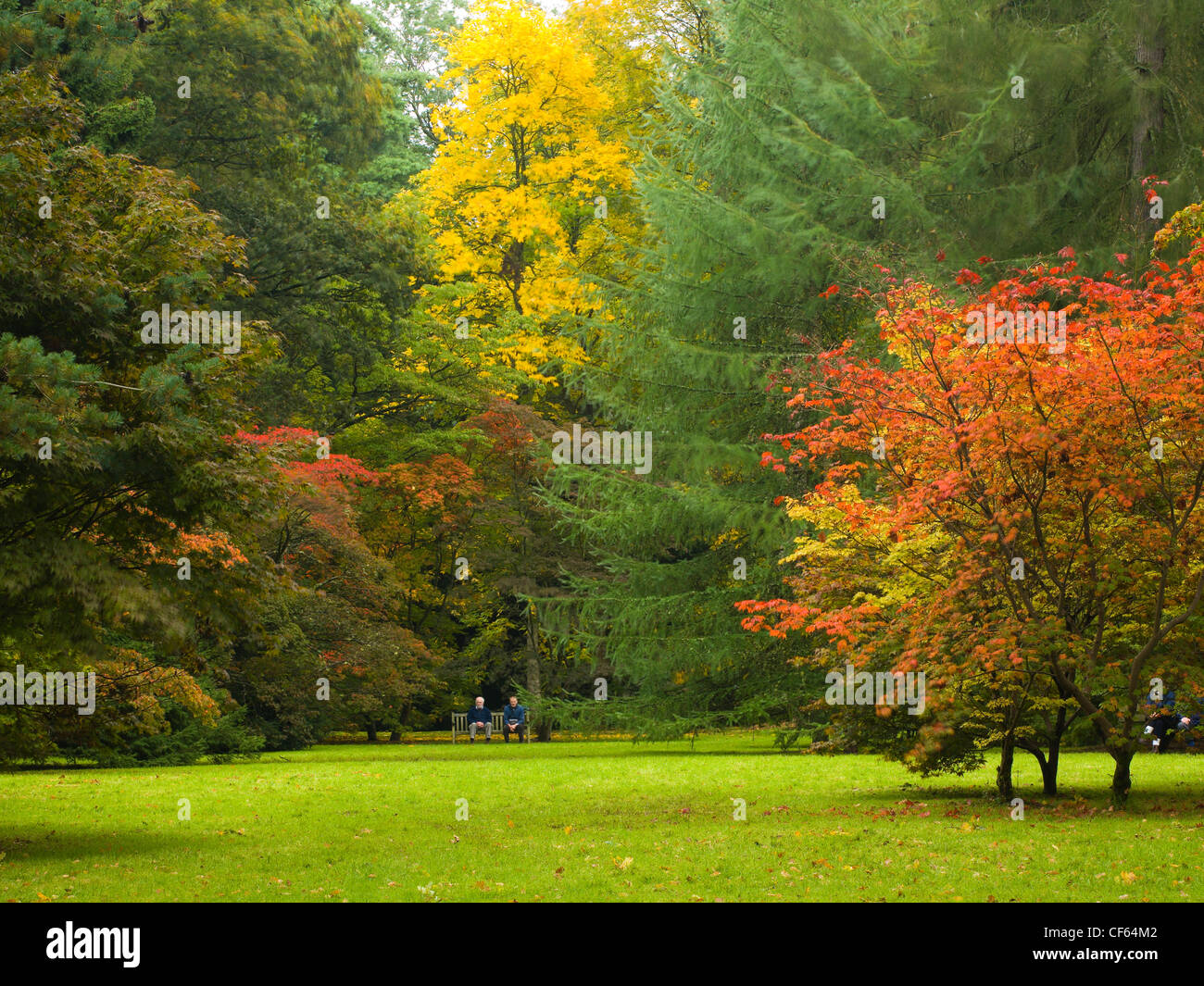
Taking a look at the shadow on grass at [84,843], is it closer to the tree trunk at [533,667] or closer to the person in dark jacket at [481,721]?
the person in dark jacket at [481,721]

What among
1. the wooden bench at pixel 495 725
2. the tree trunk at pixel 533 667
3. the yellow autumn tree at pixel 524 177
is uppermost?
the yellow autumn tree at pixel 524 177

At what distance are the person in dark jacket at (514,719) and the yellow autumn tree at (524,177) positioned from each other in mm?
7969

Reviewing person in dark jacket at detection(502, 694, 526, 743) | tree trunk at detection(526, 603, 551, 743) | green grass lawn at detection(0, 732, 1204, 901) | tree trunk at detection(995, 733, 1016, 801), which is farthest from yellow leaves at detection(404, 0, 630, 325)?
tree trunk at detection(995, 733, 1016, 801)

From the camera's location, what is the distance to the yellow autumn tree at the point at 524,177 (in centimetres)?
3147

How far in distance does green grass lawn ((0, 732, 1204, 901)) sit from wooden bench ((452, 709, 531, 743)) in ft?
35.1

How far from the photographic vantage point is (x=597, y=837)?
11.1 metres

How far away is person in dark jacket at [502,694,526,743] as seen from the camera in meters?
29.5

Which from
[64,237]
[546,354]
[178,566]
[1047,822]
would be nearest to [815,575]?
[1047,822]

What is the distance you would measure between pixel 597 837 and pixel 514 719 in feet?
61.5

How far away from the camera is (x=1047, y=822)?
11367mm

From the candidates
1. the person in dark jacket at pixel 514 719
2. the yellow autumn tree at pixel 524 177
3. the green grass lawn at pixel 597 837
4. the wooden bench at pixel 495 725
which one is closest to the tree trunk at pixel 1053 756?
the green grass lawn at pixel 597 837

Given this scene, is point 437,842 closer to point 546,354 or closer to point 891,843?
point 891,843

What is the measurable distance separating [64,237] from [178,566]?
2.86 m

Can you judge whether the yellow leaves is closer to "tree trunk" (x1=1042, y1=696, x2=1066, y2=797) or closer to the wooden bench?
the wooden bench
